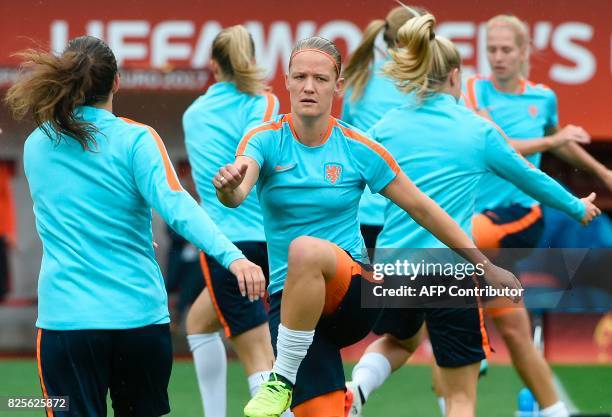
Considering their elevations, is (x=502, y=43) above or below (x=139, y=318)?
above

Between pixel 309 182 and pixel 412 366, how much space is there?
5.74 m

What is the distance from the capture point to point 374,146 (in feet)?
15.7

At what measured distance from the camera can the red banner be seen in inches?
410

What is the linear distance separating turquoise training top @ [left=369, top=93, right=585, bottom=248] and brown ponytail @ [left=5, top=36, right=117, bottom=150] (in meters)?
1.52

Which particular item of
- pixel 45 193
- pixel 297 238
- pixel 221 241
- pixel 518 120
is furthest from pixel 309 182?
pixel 518 120

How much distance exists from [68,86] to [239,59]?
79.3 inches

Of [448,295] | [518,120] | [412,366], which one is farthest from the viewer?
[412,366]

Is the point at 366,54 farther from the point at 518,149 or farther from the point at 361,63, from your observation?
the point at 518,149

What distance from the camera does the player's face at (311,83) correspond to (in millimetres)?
4688

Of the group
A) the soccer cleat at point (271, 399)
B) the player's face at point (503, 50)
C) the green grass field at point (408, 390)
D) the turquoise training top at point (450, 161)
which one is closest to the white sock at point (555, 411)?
the turquoise training top at point (450, 161)

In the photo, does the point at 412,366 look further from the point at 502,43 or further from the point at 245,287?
the point at 245,287

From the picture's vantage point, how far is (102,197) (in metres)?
4.31

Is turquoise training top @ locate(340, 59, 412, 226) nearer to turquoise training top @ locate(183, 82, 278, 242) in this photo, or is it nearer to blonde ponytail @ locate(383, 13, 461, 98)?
turquoise training top @ locate(183, 82, 278, 242)

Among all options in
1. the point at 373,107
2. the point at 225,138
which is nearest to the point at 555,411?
the point at 373,107
